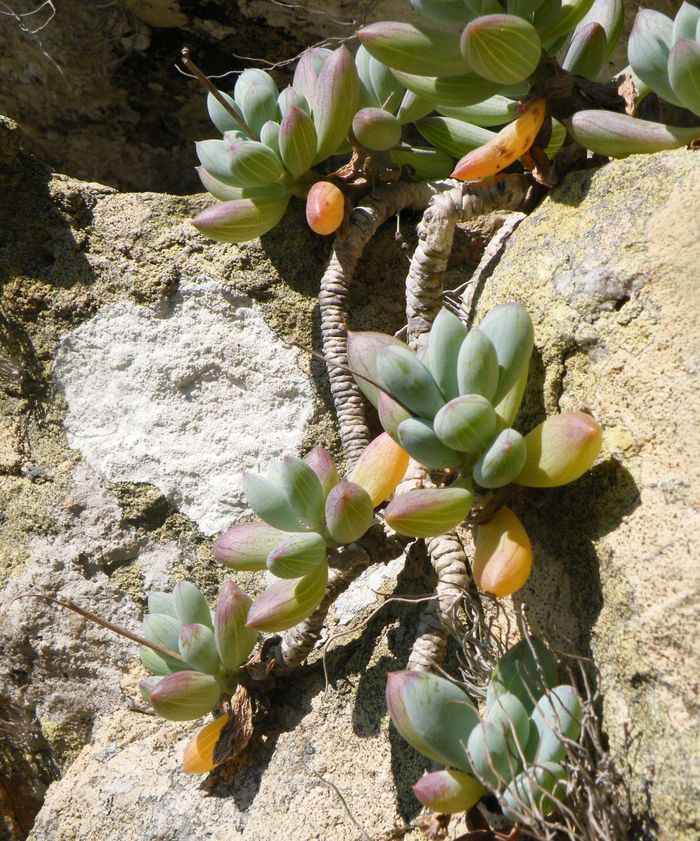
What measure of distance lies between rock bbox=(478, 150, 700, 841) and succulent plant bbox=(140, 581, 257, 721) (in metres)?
0.40

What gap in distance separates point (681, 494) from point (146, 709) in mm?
984

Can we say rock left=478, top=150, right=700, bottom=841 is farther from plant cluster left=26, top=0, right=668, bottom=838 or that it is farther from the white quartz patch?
the white quartz patch

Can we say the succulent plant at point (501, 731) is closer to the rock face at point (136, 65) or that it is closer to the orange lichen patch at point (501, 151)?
the orange lichen patch at point (501, 151)

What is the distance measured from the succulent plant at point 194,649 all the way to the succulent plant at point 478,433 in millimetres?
342

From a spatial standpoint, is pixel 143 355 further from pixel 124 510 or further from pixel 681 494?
pixel 681 494

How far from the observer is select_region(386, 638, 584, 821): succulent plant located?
89cm

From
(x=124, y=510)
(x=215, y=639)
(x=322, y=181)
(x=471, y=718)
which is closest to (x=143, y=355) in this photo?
(x=124, y=510)

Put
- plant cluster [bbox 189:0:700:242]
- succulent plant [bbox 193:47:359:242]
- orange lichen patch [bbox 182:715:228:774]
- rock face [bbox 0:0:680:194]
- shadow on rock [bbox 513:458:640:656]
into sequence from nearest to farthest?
shadow on rock [bbox 513:458:640:656] < plant cluster [bbox 189:0:700:242] < orange lichen patch [bbox 182:715:228:774] < succulent plant [bbox 193:47:359:242] < rock face [bbox 0:0:680:194]

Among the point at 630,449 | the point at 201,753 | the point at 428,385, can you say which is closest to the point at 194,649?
the point at 201,753

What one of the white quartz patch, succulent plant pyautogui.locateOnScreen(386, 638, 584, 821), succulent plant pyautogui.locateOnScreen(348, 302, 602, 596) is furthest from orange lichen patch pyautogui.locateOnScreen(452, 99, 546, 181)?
succulent plant pyautogui.locateOnScreen(386, 638, 584, 821)

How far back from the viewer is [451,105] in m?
1.27

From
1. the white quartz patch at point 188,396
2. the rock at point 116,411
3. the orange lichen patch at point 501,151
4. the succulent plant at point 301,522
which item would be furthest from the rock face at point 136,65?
the succulent plant at point 301,522

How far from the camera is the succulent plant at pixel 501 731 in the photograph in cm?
89

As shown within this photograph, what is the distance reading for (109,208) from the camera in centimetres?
170
